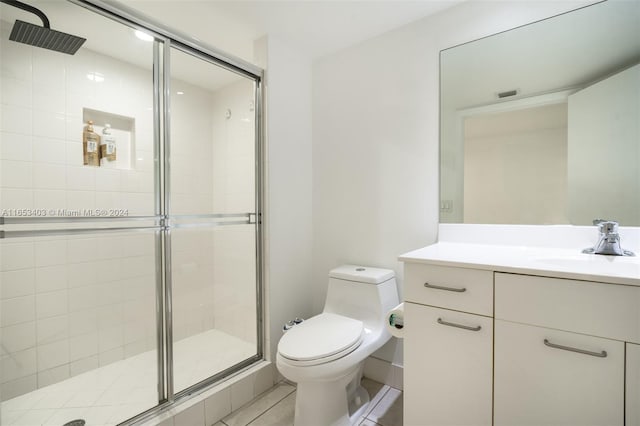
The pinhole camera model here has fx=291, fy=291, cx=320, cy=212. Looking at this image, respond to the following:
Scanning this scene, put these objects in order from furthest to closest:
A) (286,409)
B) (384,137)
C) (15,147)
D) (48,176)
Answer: (384,137)
(286,409)
(48,176)
(15,147)

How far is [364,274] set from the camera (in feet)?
5.74

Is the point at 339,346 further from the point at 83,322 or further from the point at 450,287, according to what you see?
the point at 83,322

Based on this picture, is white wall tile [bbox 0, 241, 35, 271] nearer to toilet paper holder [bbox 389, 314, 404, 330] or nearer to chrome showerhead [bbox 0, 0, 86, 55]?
chrome showerhead [bbox 0, 0, 86, 55]

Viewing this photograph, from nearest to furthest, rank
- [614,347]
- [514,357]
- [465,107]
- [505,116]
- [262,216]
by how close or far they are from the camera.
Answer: [614,347], [514,357], [505,116], [465,107], [262,216]

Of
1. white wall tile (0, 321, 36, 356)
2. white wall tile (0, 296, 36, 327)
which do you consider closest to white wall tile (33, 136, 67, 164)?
white wall tile (0, 296, 36, 327)

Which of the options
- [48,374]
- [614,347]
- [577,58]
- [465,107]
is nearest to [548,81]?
[577,58]

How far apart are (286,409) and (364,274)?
0.87m

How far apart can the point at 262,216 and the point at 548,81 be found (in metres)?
1.70

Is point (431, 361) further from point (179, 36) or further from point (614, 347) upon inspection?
point (179, 36)

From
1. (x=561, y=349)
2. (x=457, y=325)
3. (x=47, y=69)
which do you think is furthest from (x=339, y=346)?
(x=47, y=69)

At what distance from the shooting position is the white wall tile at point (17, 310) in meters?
1.25

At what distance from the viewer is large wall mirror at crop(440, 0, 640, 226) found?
1.23 metres

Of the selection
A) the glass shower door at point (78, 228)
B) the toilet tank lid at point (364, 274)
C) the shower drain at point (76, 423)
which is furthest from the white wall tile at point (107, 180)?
the toilet tank lid at point (364, 274)

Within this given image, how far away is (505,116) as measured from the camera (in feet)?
4.90
